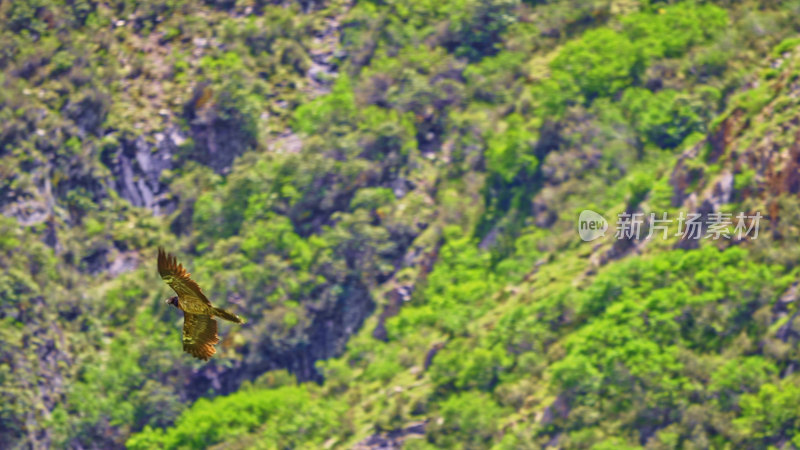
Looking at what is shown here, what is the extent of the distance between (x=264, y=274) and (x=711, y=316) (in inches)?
853

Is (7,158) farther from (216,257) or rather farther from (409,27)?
(409,27)

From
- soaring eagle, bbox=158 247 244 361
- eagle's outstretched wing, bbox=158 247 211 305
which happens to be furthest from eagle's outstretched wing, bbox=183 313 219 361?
eagle's outstretched wing, bbox=158 247 211 305

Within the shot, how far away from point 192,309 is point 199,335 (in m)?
0.97

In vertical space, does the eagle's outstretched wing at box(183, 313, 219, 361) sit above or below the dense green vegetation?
above

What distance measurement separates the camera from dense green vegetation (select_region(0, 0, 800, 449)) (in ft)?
174

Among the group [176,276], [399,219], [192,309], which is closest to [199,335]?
[192,309]

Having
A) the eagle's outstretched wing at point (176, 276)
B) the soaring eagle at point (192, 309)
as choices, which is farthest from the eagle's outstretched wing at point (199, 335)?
the eagle's outstretched wing at point (176, 276)

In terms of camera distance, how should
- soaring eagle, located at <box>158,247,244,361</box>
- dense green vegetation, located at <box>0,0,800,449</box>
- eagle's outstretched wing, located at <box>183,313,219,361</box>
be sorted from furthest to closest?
1. dense green vegetation, located at <box>0,0,800,449</box>
2. eagle's outstretched wing, located at <box>183,313,219,361</box>
3. soaring eagle, located at <box>158,247,244,361</box>

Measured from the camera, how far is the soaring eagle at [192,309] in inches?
942

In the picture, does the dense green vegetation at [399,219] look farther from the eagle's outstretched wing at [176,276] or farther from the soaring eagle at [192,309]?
the eagle's outstretched wing at [176,276]

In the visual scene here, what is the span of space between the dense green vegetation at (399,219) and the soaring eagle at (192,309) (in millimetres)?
27138

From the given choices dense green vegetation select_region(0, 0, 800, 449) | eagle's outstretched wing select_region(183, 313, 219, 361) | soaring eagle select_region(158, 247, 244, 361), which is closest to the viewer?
soaring eagle select_region(158, 247, 244, 361)

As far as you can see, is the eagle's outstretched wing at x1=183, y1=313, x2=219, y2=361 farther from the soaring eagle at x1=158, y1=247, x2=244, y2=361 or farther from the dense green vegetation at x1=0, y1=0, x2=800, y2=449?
the dense green vegetation at x1=0, y1=0, x2=800, y2=449

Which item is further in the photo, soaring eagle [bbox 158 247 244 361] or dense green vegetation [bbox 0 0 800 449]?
dense green vegetation [bbox 0 0 800 449]
